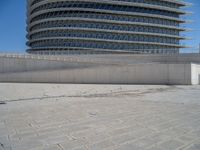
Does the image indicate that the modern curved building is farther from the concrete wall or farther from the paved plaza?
the paved plaza

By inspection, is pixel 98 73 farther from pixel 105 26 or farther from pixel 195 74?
pixel 105 26

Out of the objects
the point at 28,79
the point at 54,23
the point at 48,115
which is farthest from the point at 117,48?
the point at 48,115

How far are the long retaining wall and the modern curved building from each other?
1119 inches

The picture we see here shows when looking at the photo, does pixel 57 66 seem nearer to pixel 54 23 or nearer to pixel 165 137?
pixel 165 137

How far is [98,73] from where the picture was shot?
28641 mm

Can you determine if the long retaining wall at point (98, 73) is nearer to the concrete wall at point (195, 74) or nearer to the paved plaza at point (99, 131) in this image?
the concrete wall at point (195, 74)

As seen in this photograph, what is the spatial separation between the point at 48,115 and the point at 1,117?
55.9 inches

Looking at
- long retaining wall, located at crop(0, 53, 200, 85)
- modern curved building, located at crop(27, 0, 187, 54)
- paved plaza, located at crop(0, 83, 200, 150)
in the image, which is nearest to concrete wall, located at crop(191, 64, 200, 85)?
long retaining wall, located at crop(0, 53, 200, 85)

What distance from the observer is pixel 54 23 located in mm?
63625

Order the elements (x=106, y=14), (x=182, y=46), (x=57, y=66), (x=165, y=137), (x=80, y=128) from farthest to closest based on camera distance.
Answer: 1. (x=182, y=46)
2. (x=106, y=14)
3. (x=57, y=66)
4. (x=80, y=128)
5. (x=165, y=137)

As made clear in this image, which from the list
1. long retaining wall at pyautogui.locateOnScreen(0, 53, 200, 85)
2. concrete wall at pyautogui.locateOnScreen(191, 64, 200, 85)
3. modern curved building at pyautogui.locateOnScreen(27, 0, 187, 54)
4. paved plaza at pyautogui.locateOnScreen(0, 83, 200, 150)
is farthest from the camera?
modern curved building at pyautogui.locateOnScreen(27, 0, 187, 54)

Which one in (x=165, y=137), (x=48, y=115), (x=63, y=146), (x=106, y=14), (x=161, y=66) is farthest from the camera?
(x=106, y=14)

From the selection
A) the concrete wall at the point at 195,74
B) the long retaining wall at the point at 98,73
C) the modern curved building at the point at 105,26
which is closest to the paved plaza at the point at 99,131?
the long retaining wall at the point at 98,73

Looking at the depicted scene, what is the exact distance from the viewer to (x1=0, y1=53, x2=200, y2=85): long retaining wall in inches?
1080
